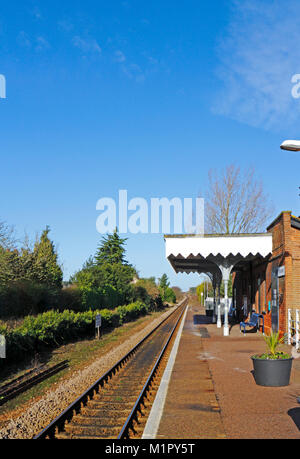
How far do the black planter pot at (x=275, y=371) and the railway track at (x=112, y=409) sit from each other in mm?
2491

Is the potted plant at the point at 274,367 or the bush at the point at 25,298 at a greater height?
the bush at the point at 25,298

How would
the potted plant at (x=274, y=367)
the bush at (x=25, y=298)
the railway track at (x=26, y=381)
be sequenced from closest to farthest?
A: 1. the potted plant at (x=274, y=367)
2. the railway track at (x=26, y=381)
3. the bush at (x=25, y=298)

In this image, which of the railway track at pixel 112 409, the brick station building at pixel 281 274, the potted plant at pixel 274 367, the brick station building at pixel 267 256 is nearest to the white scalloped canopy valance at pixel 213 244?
the brick station building at pixel 267 256

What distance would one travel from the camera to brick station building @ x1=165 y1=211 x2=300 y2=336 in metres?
15.7

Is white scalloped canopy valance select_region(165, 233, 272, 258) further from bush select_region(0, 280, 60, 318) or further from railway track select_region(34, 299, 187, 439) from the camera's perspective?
→ bush select_region(0, 280, 60, 318)

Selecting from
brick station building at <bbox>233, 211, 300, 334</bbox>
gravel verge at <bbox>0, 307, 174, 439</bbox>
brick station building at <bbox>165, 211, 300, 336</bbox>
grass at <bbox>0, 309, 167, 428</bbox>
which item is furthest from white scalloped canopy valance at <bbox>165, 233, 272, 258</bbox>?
gravel verge at <bbox>0, 307, 174, 439</bbox>

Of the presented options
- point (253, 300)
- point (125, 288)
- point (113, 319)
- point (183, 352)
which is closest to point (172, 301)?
point (125, 288)

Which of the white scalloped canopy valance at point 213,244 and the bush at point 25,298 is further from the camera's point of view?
the bush at point 25,298

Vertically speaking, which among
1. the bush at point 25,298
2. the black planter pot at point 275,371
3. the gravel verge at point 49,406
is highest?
the bush at point 25,298

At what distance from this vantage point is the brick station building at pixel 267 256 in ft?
51.6

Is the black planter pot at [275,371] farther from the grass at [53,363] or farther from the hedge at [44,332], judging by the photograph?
the hedge at [44,332]
